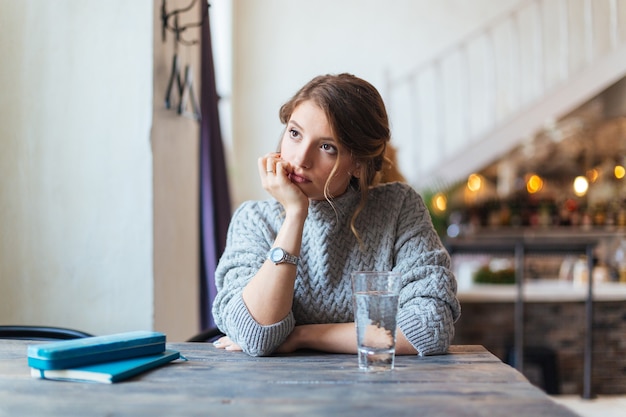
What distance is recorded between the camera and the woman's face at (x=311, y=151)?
140 centimetres

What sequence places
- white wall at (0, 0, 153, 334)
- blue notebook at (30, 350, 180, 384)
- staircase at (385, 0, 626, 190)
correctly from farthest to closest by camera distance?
staircase at (385, 0, 626, 190)
white wall at (0, 0, 153, 334)
blue notebook at (30, 350, 180, 384)

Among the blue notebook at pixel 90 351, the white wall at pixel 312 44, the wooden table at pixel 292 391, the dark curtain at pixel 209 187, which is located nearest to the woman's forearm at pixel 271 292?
the wooden table at pixel 292 391

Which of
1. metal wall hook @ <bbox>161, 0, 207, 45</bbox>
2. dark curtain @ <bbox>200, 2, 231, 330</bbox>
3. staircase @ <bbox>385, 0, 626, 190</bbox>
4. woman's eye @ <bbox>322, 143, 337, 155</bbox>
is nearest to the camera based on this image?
woman's eye @ <bbox>322, 143, 337, 155</bbox>

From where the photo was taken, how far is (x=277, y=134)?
659cm

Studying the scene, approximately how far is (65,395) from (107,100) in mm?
1236

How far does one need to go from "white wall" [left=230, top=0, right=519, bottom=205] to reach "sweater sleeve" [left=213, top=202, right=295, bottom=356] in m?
4.92

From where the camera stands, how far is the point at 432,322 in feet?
4.28

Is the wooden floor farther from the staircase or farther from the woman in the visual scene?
the woman

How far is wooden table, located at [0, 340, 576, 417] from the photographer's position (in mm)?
905

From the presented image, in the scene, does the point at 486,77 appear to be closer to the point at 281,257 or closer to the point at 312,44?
the point at 312,44

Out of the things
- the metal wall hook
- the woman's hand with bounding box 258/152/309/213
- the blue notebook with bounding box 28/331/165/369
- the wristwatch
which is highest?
the metal wall hook

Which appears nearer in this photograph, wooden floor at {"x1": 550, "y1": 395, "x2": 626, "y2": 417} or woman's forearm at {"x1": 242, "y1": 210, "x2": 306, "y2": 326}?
woman's forearm at {"x1": 242, "y1": 210, "x2": 306, "y2": 326}

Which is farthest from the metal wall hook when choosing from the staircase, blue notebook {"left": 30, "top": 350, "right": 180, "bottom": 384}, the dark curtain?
the staircase

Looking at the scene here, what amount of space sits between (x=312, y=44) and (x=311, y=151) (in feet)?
17.5
